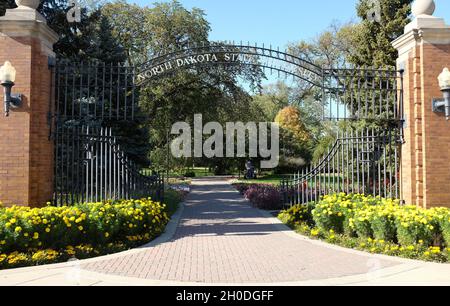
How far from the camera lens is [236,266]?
6.21m

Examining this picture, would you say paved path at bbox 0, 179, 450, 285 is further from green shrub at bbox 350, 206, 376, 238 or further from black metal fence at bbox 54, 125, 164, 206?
black metal fence at bbox 54, 125, 164, 206

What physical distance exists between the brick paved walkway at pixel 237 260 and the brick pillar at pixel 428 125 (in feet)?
8.03

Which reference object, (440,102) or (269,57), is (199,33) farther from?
(440,102)

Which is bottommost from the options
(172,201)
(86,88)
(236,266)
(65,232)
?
(236,266)

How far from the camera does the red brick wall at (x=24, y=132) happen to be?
772 cm

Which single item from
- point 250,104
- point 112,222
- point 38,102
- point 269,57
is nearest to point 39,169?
point 38,102

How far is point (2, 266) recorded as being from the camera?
A: 6039 millimetres

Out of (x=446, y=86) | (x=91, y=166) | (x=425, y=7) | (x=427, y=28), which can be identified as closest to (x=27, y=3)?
(x=91, y=166)

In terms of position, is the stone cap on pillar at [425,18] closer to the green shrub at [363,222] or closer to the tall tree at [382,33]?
the green shrub at [363,222]

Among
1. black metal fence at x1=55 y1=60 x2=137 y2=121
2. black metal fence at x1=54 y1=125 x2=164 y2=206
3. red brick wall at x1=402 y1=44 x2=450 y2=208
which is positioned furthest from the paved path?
black metal fence at x1=55 y1=60 x2=137 y2=121

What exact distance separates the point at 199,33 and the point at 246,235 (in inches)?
872

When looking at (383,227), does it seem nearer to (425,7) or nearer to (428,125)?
(428,125)

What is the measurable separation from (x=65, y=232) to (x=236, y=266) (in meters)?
2.96

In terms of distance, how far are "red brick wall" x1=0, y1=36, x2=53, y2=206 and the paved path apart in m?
2.34
